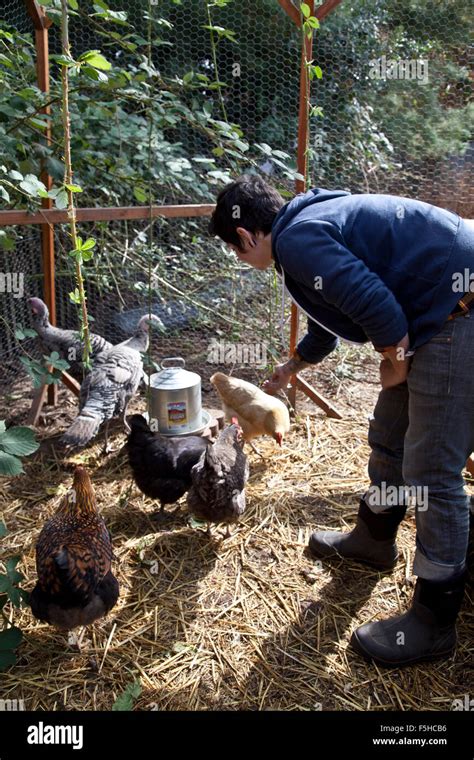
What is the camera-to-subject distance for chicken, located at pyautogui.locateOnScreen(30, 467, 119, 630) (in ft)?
7.07

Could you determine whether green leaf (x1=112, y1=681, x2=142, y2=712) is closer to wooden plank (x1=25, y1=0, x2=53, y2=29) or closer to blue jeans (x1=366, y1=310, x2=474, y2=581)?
blue jeans (x1=366, y1=310, x2=474, y2=581)

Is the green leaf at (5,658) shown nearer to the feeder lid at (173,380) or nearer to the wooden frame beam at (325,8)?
the feeder lid at (173,380)

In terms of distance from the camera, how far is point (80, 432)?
3.42 m

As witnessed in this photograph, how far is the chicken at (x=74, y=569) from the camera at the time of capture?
7.07 ft

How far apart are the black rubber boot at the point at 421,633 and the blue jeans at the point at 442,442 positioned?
0.11 meters

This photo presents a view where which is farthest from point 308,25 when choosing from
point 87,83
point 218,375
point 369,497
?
point 369,497

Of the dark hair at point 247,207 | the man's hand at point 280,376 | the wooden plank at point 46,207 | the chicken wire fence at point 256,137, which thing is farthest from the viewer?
the chicken wire fence at point 256,137

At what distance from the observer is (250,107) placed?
486 centimetres

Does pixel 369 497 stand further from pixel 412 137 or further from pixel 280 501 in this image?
pixel 412 137

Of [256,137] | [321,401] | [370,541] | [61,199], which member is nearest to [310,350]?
[370,541]

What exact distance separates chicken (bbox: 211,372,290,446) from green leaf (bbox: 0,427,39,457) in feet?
6.41

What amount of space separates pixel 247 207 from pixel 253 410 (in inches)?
79.3

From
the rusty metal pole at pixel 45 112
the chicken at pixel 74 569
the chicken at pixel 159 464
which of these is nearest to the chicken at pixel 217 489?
the chicken at pixel 159 464

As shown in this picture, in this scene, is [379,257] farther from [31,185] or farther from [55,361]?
[55,361]
